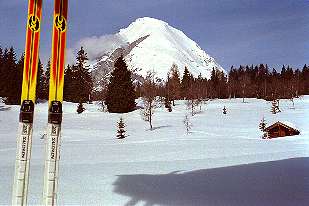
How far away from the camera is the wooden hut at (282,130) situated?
132 feet

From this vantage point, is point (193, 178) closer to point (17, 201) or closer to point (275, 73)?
point (17, 201)

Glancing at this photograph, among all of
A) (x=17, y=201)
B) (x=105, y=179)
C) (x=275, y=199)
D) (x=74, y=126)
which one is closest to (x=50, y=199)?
(x=17, y=201)

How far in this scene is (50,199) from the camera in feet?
19.8

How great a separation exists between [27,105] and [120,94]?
186 ft

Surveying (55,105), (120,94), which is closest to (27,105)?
(55,105)

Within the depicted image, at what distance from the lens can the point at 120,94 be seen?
62812 mm

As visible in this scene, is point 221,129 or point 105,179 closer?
point 105,179

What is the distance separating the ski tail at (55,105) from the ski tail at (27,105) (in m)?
0.32

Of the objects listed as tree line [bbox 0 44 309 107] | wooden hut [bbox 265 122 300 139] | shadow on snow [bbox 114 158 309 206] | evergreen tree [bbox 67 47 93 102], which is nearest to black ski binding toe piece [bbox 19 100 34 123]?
shadow on snow [bbox 114 158 309 206]

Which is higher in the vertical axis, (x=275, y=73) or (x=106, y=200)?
(x=275, y=73)

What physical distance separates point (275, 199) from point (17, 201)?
221 inches

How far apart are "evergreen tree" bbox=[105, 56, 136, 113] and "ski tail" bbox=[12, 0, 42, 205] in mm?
56107

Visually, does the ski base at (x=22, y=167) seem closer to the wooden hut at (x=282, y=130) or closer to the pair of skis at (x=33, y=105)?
the pair of skis at (x=33, y=105)

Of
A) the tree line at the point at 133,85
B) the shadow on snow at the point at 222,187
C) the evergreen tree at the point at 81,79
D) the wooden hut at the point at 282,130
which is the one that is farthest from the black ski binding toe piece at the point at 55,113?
the evergreen tree at the point at 81,79
